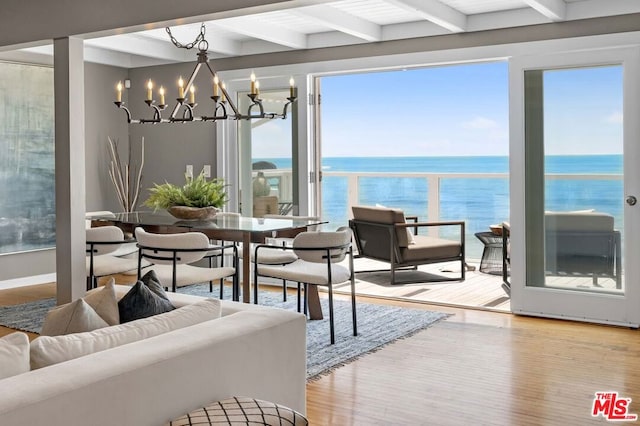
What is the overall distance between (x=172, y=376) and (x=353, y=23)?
4205mm

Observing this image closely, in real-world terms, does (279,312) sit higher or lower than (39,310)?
higher

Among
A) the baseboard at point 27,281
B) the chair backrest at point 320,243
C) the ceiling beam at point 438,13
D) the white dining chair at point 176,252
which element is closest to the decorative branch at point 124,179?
the baseboard at point 27,281

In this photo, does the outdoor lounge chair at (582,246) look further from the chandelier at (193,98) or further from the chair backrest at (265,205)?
the chair backrest at (265,205)

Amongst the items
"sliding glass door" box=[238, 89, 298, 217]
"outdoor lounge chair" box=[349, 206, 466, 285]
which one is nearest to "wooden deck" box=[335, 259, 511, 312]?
"outdoor lounge chair" box=[349, 206, 466, 285]

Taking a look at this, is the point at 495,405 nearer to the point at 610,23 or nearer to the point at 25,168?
the point at 610,23

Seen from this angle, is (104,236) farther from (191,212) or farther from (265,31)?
(265,31)

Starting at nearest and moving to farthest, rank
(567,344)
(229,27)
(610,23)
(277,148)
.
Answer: (567,344) < (610,23) < (229,27) < (277,148)

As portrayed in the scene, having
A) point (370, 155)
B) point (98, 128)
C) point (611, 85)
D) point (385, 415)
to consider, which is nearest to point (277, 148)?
point (98, 128)

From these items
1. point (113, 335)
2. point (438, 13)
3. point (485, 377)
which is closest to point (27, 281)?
point (438, 13)

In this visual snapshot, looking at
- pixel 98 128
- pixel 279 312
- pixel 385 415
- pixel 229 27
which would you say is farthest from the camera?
pixel 98 128

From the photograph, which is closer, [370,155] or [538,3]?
[538,3]

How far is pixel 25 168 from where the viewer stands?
7.18 m

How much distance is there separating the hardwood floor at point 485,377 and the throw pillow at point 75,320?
1.33 meters

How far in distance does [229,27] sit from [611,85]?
9.82 ft
